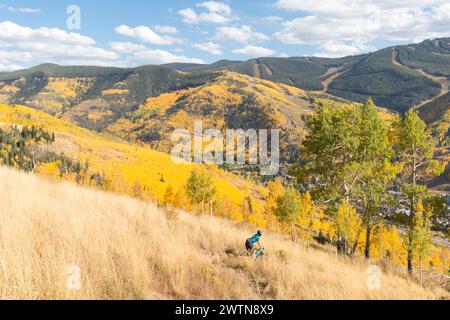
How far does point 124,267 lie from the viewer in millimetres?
5770

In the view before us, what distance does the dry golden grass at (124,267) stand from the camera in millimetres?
5008

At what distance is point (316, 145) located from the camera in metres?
24.8

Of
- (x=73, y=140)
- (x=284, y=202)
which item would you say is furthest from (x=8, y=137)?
(x=284, y=202)

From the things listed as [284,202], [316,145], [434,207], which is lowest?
[284,202]

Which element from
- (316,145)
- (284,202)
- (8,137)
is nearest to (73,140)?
(8,137)

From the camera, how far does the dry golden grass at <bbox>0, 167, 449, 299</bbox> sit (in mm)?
5008

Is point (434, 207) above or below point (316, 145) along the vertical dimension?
below

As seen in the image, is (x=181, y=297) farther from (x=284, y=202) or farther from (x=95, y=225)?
(x=284, y=202)

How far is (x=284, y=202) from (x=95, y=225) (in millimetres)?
51291

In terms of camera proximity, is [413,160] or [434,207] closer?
[434,207]
